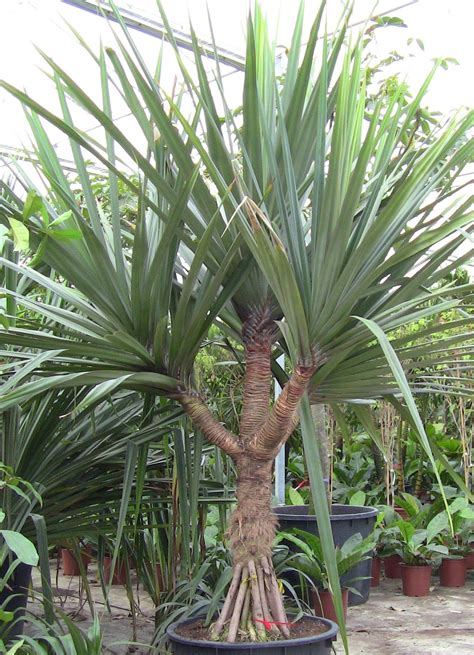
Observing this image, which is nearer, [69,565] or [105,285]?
[105,285]

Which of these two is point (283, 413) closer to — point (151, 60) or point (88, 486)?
point (88, 486)

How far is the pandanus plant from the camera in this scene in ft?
5.29

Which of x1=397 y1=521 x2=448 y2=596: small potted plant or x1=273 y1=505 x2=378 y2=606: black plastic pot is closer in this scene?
x1=273 y1=505 x2=378 y2=606: black plastic pot

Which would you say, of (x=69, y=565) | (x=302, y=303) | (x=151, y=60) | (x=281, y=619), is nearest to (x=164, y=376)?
(x=302, y=303)

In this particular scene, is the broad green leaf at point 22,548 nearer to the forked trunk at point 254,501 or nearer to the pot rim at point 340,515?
the forked trunk at point 254,501

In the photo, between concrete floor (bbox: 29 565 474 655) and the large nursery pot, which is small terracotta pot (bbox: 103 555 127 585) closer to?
concrete floor (bbox: 29 565 474 655)

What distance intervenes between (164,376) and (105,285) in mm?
246

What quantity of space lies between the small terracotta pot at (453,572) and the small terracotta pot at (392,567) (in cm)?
27

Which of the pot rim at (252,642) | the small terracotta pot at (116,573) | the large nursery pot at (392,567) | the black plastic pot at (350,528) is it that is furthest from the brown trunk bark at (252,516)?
the large nursery pot at (392,567)

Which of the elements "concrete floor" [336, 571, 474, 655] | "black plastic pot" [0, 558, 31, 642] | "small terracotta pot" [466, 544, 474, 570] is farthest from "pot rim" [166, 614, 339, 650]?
"small terracotta pot" [466, 544, 474, 570]

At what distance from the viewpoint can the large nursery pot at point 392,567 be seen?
166 inches

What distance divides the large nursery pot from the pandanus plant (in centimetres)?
252

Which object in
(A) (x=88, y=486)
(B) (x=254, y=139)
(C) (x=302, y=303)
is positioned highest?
(B) (x=254, y=139)

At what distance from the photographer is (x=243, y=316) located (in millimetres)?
1981
